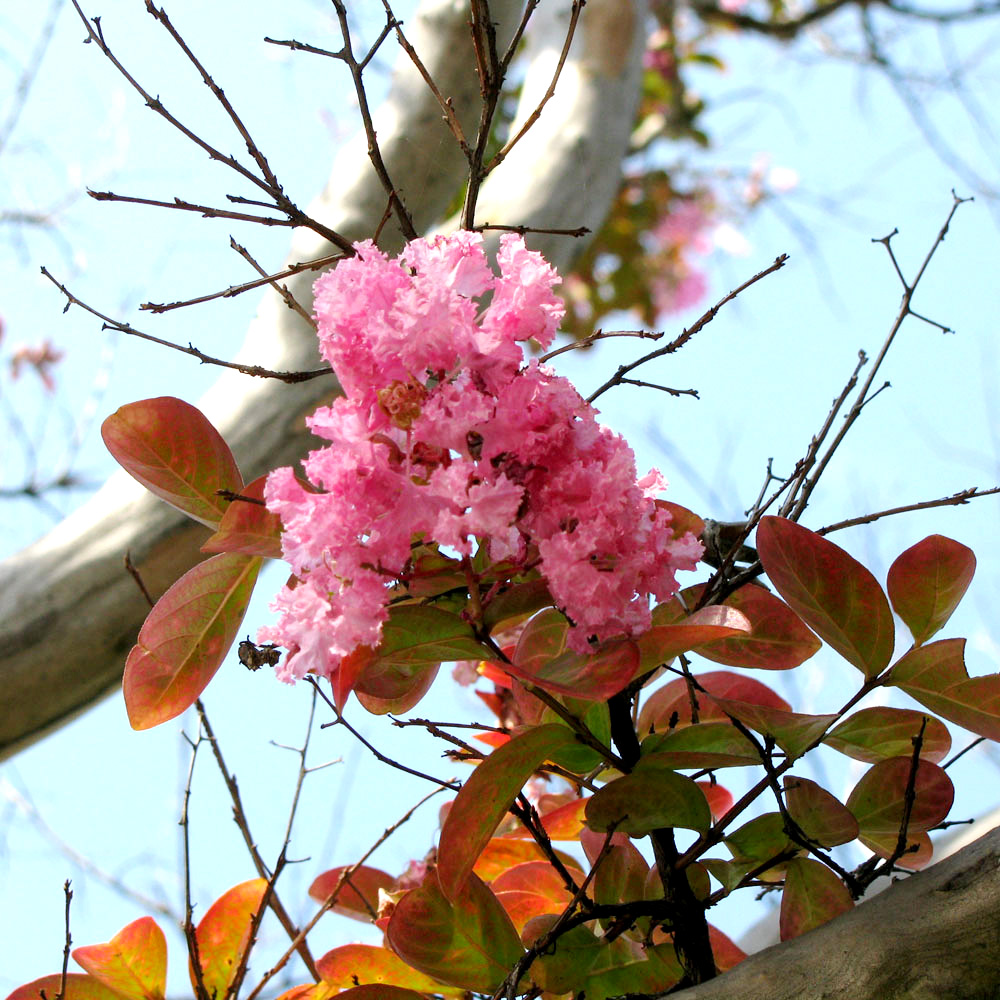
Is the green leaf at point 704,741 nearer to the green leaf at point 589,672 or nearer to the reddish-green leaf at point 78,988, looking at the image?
the green leaf at point 589,672

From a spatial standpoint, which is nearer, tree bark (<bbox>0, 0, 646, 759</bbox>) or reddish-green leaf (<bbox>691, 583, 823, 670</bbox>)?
reddish-green leaf (<bbox>691, 583, 823, 670</bbox>)

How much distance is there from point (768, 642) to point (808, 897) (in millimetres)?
115

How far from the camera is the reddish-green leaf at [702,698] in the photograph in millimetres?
555

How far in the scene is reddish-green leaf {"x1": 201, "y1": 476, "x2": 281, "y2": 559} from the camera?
0.41m

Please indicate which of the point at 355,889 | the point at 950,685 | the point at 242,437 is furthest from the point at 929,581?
the point at 242,437

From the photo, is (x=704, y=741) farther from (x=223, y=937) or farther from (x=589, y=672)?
(x=223, y=937)

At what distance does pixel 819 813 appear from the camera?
418mm

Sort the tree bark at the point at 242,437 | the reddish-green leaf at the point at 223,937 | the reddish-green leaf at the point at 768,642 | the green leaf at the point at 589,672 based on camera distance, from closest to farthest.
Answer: the green leaf at the point at 589,672, the reddish-green leaf at the point at 768,642, the reddish-green leaf at the point at 223,937, the tree bark at the point at 242,437

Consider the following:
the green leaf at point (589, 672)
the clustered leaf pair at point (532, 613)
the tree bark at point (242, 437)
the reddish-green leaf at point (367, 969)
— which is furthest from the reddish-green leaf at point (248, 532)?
the tree bark at point (242, 437)

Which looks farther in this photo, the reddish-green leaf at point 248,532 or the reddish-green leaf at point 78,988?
the reddish-green leaf at point 78,988

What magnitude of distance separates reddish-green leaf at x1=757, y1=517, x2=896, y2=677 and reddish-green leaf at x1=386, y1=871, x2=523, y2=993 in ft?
0.64

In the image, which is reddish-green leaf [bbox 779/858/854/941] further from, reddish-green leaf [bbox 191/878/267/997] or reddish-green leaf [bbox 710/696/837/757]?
reddish-green leaf [bbox 191/878/267/997]

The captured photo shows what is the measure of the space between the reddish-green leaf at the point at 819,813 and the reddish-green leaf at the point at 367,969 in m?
0.22

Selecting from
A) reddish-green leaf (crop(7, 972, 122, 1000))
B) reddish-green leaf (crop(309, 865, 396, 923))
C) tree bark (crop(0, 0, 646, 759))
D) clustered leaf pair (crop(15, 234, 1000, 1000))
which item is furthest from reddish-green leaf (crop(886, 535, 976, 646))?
tree bark (crop(0, 0, 646, 759))
